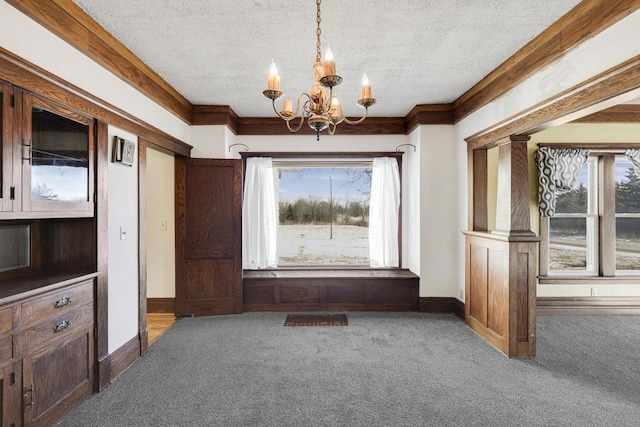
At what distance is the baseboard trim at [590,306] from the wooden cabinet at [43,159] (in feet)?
16.7

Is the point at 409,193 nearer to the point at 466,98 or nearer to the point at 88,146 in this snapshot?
the point at 466,98

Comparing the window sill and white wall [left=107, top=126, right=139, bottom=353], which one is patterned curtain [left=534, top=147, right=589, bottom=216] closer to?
the window sill

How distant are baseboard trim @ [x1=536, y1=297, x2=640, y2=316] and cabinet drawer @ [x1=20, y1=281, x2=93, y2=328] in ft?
16.2

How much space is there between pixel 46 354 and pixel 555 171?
17.4 feet

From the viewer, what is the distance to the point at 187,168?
13.8ft

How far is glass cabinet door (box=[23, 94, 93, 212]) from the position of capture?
1.96 m

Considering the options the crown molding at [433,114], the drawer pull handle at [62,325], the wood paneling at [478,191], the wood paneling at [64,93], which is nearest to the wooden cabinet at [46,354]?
the drawer pull handle at [62,325]

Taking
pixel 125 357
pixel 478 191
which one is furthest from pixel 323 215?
pixel 125 357

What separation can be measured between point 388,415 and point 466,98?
3356 mm

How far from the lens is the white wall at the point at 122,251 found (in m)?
2.77

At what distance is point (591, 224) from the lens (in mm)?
4496

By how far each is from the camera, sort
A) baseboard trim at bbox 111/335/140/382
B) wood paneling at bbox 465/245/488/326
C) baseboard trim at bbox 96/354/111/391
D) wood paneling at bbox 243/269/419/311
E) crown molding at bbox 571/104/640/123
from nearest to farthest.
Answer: baseboard trim at bbox 96/354/111/391, baseboard trim at bbox 111/335/140/382, wood paneling at bbox 465/245/488/326, crown molding at bbox 571/104/640/123, wood paneling at bbox 243/269/419/311

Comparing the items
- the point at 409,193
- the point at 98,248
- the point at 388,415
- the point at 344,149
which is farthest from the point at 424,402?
the point at 344,149

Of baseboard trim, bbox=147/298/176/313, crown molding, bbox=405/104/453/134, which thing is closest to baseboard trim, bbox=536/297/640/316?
crown molding, bbox=405/104/453/134
